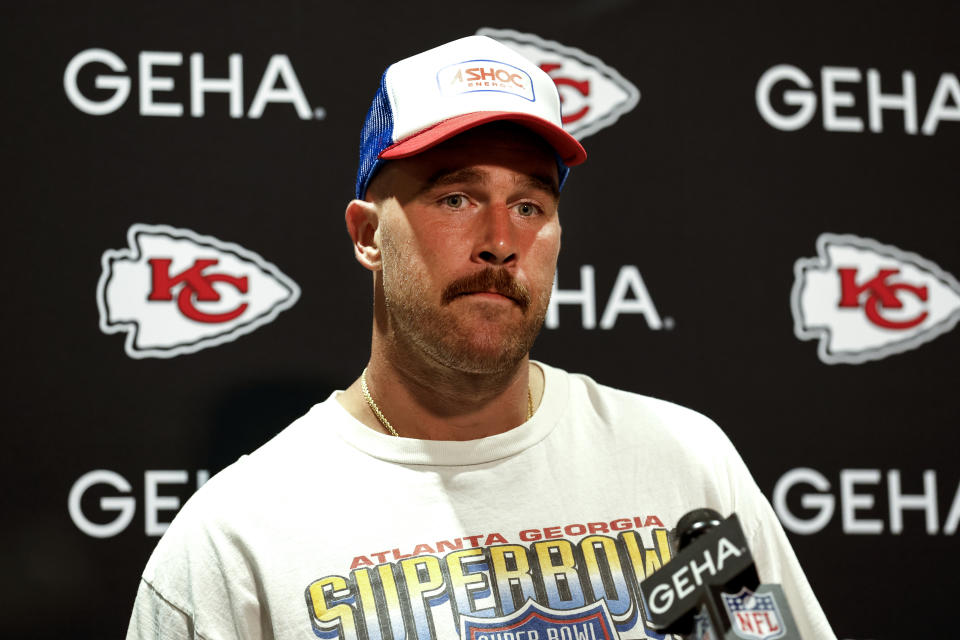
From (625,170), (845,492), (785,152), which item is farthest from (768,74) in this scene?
(845,492)

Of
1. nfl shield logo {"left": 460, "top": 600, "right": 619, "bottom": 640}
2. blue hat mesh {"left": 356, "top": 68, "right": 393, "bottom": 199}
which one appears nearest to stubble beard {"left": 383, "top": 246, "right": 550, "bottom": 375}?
blue hat mesh {"left": 356, "top": 68, "right": 393, "bottom": 199}

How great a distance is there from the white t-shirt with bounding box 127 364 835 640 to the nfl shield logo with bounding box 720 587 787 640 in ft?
1.46

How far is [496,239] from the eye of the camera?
1.09 metres

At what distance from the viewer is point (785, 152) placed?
1.80 metres

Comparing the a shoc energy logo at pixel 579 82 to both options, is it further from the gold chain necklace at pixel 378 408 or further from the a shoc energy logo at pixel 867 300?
the gold chain necklace at pixel 378 408

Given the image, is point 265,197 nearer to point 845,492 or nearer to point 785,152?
point 785,152

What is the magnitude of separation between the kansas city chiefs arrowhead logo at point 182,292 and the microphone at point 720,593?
1102 mm

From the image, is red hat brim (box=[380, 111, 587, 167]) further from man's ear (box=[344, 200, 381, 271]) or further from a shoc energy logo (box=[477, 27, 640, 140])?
a shoc energy logo (box=[477, 27, 640, 140])

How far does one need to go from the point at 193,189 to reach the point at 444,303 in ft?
2.31

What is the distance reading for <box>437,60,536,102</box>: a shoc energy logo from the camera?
3.70 feet

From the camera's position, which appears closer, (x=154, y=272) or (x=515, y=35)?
(x=154, y=272)

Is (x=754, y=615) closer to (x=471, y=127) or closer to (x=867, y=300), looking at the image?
(x=471, y=127)

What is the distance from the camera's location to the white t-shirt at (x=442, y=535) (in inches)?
41.2

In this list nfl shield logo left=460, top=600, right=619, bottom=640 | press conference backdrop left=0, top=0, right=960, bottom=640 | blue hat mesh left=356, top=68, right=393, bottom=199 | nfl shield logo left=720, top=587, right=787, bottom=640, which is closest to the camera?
nfl shield logo left=720, top=587, right=787, bottom=640
